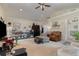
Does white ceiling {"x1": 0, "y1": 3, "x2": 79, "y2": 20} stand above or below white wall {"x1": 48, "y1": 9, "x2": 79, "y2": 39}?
above

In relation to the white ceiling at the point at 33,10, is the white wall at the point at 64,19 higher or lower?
lower

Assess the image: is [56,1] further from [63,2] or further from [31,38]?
[31,38]

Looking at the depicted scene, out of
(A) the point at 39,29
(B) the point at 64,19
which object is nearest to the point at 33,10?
(A) the point at 39,29

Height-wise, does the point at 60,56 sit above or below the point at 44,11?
below

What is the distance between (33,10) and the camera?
1.87 m

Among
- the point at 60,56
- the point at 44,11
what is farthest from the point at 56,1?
the point at 60,56

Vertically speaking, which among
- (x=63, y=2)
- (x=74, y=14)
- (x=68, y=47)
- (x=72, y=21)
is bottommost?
(x=68, y=47)

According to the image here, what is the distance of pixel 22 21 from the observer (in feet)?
6.04

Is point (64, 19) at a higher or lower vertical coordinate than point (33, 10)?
lower

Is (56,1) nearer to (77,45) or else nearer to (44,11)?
(44,11)

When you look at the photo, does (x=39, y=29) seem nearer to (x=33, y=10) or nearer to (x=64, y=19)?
(x=33, y=10)

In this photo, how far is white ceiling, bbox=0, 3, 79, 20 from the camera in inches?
73.0

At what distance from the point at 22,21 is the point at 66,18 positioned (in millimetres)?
704

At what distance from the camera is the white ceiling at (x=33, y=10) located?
1.86 metres
